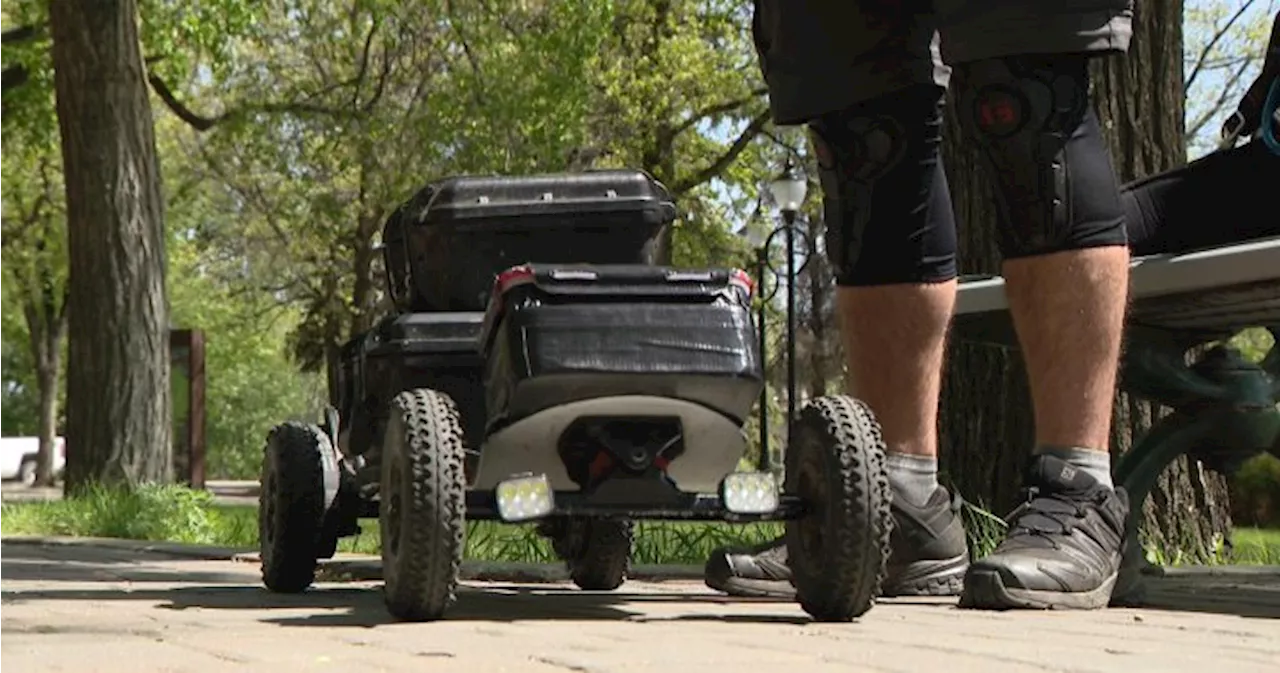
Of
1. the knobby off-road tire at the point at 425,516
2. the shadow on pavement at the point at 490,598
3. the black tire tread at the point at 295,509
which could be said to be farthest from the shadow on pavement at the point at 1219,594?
the black tire tread at the point at 295,509

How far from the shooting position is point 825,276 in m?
39.9

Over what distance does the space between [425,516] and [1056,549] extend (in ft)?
3.88

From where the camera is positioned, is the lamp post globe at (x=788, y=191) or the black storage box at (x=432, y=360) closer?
the black storage box at (x=432, y=360)

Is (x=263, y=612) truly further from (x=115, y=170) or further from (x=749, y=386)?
(x=115, y=170)

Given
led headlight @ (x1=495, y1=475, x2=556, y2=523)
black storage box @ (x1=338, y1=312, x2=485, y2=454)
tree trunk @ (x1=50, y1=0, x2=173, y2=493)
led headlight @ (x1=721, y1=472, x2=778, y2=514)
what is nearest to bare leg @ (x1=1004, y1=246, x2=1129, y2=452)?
led headlight @ (x1=721, y1=472, x2=778, y2=514)

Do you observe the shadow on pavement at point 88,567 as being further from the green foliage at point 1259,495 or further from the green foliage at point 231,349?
the green foliage at point 231,349

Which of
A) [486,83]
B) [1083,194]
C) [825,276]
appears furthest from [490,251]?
[825,276]

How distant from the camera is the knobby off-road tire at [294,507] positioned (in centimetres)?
508

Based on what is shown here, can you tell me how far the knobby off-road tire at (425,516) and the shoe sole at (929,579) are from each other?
1044 mm

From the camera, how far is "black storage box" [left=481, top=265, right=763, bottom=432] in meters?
4.03

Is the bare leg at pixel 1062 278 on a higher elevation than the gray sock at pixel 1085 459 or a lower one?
higher

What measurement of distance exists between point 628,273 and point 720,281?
0.58 feet

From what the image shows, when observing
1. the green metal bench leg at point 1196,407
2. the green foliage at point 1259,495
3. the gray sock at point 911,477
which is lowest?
the green foliage at point 1259,495

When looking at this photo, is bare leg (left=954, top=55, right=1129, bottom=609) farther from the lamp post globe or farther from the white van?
the white van
